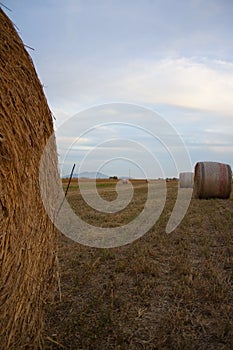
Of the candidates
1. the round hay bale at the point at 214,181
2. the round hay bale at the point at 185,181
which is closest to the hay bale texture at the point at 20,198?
the round hay bale at the point at 214,181

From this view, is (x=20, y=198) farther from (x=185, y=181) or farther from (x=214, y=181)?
(x=185, y=181)

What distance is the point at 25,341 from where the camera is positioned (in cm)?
317

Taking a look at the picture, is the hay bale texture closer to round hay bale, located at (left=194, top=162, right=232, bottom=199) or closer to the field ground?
the field ground

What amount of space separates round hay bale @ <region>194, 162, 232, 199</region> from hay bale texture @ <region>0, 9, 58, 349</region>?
1153 centimetres

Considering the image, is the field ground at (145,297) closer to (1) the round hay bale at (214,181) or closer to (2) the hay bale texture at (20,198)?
(2) the hay bale texture at (20,198)

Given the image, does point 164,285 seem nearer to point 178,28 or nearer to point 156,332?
point 156,332

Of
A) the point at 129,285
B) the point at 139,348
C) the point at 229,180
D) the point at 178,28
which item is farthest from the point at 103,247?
the point at 229,180

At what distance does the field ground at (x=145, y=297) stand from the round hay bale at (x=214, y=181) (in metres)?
7.26

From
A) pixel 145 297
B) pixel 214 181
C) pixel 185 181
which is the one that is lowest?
pixel 145 297

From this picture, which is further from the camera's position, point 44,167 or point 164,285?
point 164,285

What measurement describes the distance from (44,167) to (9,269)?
1.03 metres

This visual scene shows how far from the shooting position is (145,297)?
4.33m

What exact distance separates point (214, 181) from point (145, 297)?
10644mm

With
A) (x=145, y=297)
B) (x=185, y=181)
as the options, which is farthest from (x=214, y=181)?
(x=185, y=181)
